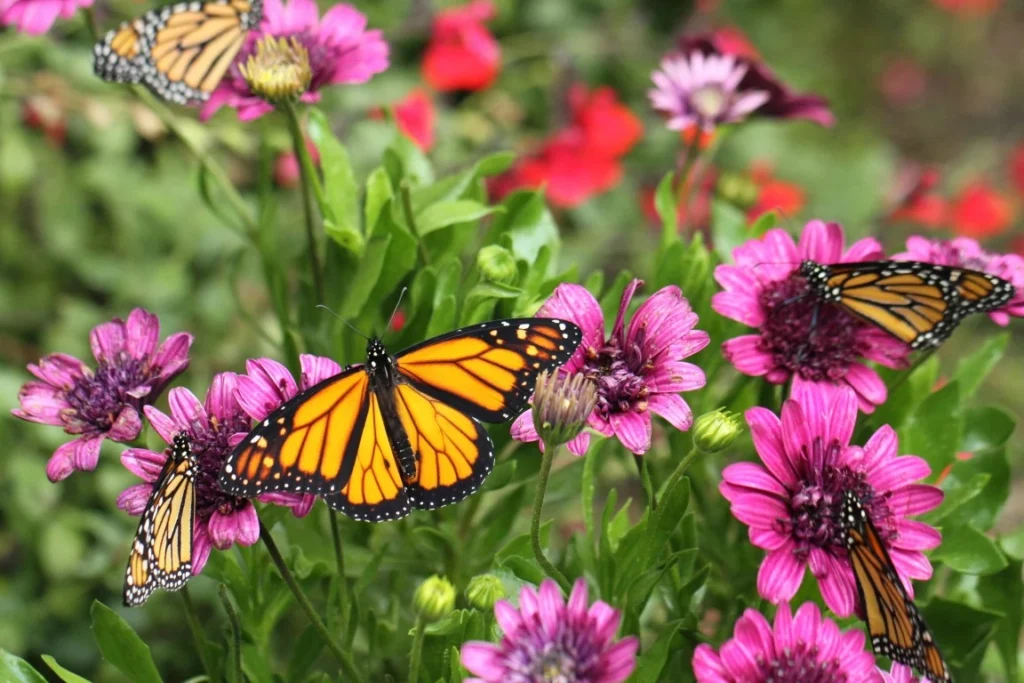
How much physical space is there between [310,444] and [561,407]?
17 cm

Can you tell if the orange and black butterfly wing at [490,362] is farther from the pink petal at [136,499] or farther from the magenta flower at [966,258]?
the magenta flower at [966,258]

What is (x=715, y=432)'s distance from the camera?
67 centimetres

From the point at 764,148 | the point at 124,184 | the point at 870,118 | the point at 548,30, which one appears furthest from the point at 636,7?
the point at 124,184

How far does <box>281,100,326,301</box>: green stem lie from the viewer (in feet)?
2.77

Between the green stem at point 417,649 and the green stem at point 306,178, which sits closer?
the green stem at point 417,649

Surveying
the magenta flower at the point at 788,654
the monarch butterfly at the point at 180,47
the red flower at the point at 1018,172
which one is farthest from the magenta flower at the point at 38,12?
the red flower at the point at 1018,172

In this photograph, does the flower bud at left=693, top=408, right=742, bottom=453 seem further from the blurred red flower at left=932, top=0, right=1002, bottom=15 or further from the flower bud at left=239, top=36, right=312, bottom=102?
the blurred red flower at left=932, top=0, right=1002, bottom=15

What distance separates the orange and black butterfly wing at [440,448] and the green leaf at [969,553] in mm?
380

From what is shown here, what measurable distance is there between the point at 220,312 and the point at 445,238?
0.84 meters

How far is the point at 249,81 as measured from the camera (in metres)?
0.84

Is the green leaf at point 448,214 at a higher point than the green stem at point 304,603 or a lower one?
higher

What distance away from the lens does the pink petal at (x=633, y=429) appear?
2.22 ft

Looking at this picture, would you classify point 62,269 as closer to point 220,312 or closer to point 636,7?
point 220,312

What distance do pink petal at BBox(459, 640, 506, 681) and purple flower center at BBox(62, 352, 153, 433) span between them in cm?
34
